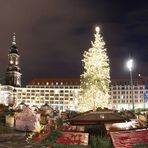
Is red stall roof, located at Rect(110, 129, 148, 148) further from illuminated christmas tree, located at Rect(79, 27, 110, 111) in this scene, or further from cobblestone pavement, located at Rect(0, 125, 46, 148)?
illuminated christmas tree, located at Rect(79, 27, 110, 111)

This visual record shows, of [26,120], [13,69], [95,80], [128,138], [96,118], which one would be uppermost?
[13,69]

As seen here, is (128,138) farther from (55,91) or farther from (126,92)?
(55,91)

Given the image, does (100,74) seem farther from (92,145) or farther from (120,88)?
(120,88)

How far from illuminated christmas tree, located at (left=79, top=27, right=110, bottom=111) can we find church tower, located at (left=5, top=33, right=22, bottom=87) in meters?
125

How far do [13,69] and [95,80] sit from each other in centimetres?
12777

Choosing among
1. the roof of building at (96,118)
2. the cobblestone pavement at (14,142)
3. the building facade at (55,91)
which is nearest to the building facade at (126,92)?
the building facade at (55,91)

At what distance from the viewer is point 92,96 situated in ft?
156

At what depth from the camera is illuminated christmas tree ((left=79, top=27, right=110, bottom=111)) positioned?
1861 inches

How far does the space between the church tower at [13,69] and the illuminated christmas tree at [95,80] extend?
125 meters

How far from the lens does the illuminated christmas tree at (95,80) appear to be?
155 ft

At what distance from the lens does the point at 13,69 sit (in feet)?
562

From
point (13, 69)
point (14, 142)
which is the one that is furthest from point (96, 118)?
point (13, 69)

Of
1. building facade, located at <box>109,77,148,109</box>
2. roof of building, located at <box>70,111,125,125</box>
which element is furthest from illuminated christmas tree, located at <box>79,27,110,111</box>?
building facade, located at <box>109,77,148,109</box>

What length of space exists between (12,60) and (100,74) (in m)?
132
